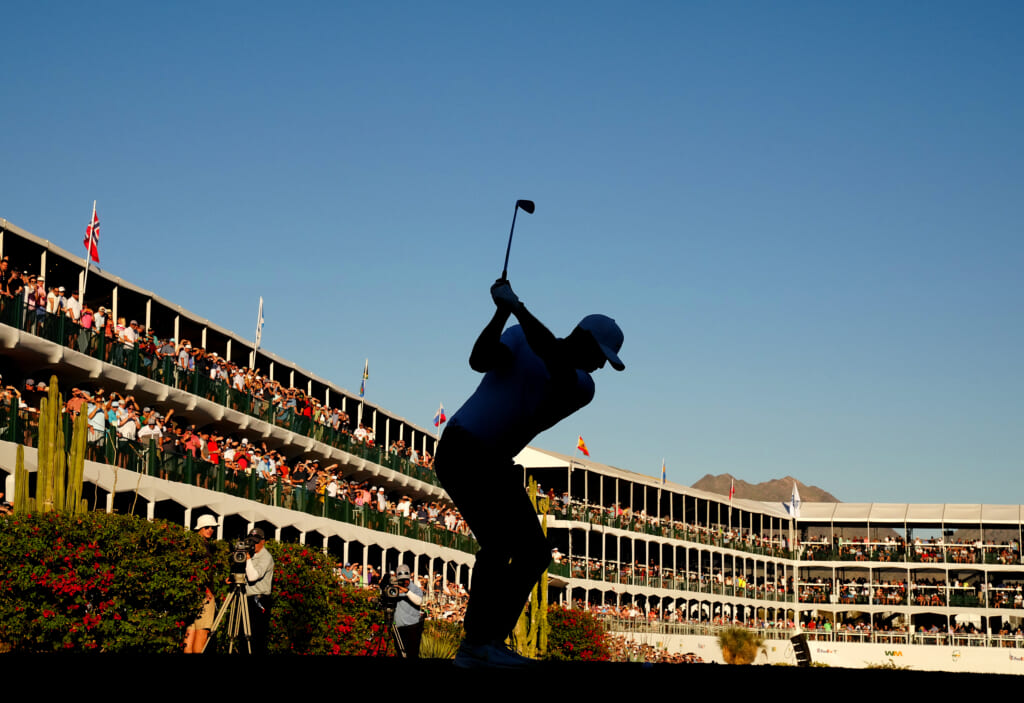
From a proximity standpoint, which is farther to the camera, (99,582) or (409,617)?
(99,582)

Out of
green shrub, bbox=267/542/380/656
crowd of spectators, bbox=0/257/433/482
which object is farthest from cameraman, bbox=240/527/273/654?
crowd of spectators, bbox=0/257/433/482

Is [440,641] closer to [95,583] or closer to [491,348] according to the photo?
[95,583]

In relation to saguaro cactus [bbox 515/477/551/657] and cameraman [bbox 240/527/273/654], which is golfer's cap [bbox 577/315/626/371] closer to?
cameraman [bbox 240/527/273/654]

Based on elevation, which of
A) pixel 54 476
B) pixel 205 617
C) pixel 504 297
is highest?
pixel 54 476

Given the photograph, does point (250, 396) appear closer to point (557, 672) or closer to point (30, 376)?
point (30, 376)

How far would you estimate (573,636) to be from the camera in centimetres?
2586

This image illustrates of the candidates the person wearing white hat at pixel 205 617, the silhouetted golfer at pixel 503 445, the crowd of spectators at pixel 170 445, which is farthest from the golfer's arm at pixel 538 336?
the crowd of spectators at pixel 170 445

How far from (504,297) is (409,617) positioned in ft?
32.9

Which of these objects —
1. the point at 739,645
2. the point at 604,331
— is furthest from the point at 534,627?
the point at 739,645

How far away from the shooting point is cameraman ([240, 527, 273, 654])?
39.2 feet

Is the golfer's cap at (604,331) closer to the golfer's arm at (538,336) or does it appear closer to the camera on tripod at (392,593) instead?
the golfer's arm at (538,336)

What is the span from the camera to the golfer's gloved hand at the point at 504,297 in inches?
203

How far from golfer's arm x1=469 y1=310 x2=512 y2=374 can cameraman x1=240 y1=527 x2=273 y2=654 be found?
708 cm

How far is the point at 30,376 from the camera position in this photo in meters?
28.9
